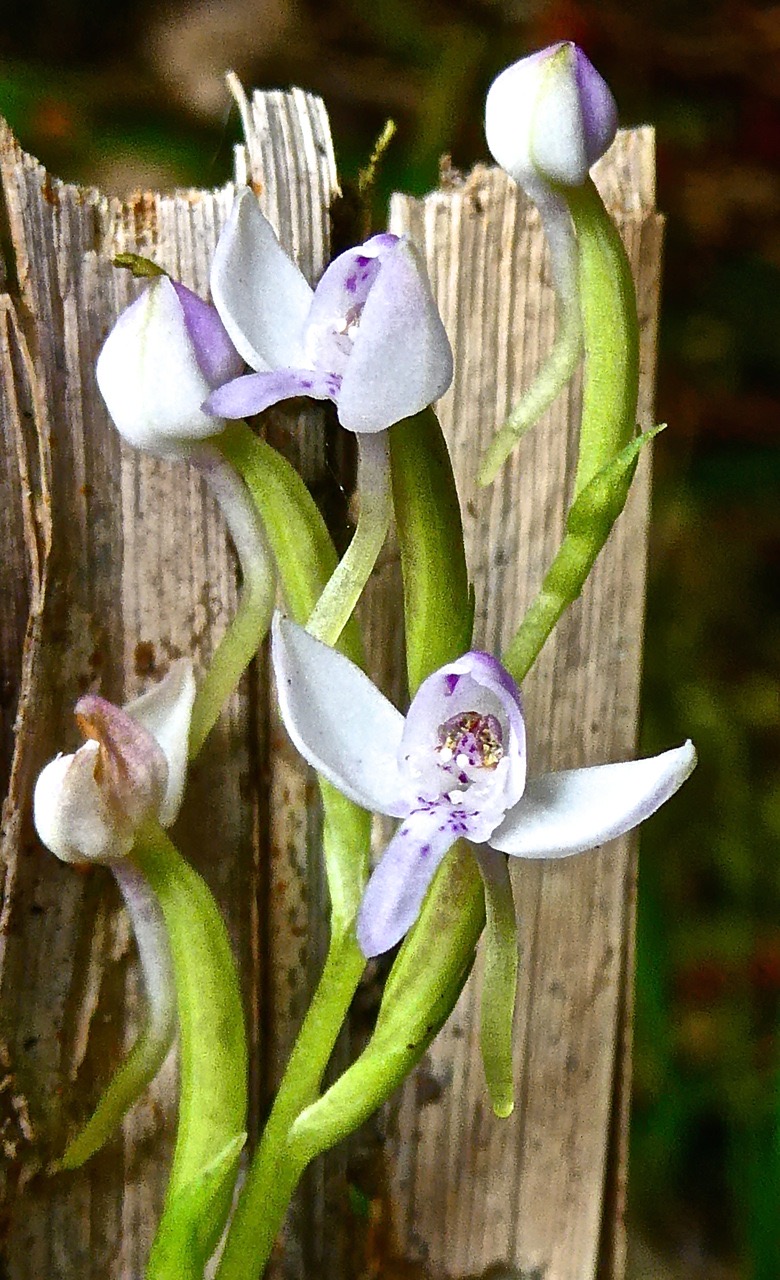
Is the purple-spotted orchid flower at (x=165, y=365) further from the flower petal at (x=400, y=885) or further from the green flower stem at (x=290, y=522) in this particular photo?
the flower petal at (x=400, y=885)

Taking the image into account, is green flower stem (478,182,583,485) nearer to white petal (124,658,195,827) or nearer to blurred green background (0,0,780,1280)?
white petal (124,658,195,827)

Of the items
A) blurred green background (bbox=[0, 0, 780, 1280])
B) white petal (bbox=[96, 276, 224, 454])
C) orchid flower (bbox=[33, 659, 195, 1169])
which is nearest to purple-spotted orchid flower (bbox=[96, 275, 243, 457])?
white petal (bbox=[96, 276, 224, 454])

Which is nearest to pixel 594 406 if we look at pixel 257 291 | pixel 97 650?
pixel 257 291

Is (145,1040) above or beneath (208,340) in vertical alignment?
beneath

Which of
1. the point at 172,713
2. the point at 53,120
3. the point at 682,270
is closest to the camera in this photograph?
the point at 172,713

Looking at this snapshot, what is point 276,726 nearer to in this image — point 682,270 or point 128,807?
point 128,807
